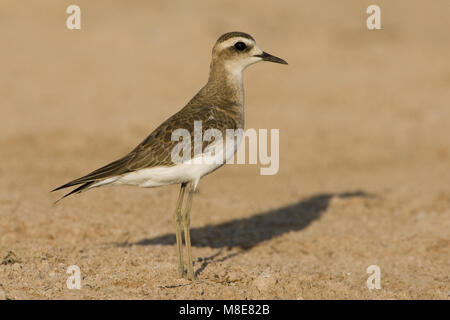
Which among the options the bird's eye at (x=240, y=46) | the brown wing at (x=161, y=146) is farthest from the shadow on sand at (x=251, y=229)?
the bird's eye at (x=240, y=46)

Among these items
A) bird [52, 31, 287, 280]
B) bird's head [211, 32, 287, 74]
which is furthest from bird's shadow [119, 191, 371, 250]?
bird's head [211, 32, 287, 74]

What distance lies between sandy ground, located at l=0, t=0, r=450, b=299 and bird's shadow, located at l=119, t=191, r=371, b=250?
0.04 metres

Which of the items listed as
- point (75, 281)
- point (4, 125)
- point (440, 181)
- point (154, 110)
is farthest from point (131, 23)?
point (75, 281)

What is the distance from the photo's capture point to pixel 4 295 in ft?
18.1

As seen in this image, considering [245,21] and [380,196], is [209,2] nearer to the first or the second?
[245,21]

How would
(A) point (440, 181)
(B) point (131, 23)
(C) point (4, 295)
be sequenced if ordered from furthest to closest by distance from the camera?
(B) point (131, 23) → (A) point (440, 181) → (C) point (4, 295)

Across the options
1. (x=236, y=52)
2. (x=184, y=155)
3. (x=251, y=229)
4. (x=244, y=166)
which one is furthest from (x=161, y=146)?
(x=244, y=166)

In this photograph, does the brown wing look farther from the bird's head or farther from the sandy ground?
the sandy ground

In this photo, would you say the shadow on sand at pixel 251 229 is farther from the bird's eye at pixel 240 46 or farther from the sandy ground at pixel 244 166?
the bird's eye at pixel 240 46

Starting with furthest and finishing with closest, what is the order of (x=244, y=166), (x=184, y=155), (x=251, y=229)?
(x=244, y=166)
(x=251, y=229)
(x=184, y=155)

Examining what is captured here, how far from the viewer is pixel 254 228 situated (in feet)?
30.3

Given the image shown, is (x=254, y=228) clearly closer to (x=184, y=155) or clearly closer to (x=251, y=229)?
(x=251, y=229)

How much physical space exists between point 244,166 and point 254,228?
13.5 feet
